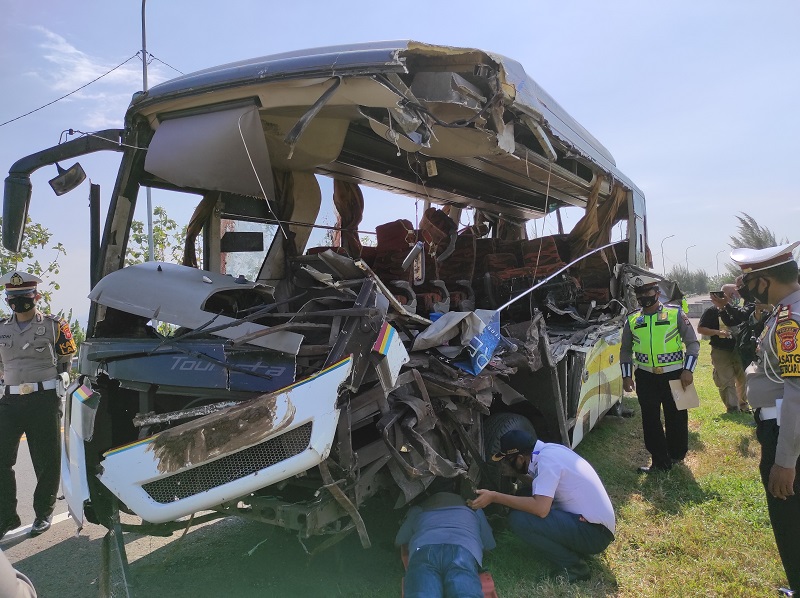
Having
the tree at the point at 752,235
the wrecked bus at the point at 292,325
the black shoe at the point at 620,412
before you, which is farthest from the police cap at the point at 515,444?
the tree at the point at 752,235

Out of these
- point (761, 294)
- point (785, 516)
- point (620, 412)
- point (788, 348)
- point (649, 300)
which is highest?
point (761, 294)

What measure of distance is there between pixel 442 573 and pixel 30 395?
3.58 metres

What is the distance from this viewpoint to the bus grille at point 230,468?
2.41 m

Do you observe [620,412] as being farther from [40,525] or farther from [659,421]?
[40,525]

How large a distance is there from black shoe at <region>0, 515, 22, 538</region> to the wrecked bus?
5.46 ft

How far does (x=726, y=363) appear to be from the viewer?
731 centimetres

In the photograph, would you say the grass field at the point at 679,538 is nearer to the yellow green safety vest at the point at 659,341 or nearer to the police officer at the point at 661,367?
the police officer at the point at 661,367

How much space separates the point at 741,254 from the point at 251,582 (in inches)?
132

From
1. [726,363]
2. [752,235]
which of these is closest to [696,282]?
[752,235]

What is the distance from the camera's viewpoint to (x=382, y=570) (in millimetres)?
3469

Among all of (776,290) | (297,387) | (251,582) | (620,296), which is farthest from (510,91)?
(620,296)

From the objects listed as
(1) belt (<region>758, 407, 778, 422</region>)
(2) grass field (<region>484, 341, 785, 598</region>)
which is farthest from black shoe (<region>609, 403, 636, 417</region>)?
(1) belt (<region>758, 407, 778, 422</region>)

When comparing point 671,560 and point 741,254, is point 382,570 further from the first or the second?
point 741,254

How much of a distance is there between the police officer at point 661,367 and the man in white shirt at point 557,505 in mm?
1983
